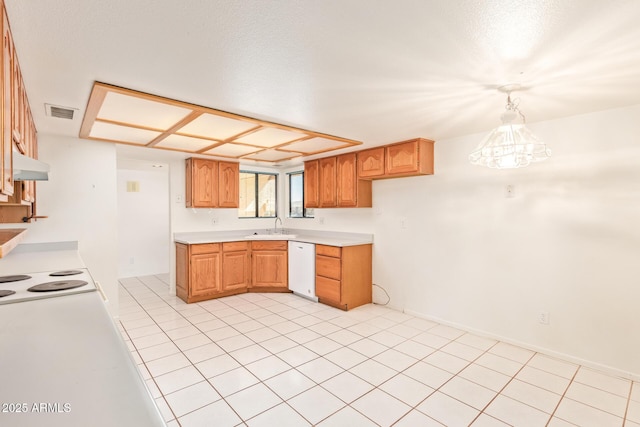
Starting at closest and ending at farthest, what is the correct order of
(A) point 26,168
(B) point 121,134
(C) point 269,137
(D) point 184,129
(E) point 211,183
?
(A) point 26,168
(D) point 184,129
(B) point 121,134
(C) point 269,137
(E) point 211,183

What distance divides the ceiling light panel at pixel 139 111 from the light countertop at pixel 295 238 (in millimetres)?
2057

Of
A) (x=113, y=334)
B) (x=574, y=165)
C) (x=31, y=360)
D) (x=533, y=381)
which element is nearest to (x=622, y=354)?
(x=533, y=381)

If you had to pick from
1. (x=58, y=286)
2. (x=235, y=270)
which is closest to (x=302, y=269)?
(x=235, y=270)

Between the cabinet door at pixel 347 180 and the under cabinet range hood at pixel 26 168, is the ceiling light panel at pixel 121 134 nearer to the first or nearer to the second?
the under cabinet range hood at pixel 26 168

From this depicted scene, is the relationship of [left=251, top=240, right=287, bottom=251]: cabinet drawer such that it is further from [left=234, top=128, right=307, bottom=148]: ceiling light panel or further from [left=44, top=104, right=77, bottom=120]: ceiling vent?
[left=44, top=104, right=77, bottom=120]: ceiling vent

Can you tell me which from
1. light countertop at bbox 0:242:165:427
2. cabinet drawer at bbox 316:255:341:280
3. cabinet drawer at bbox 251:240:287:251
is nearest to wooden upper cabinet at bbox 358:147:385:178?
cabinet drawer at bbox 316:255:341:280

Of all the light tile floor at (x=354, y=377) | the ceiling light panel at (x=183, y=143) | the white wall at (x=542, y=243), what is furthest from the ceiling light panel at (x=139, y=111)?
the white wall at (x=542, y=243)

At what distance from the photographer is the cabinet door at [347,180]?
4.43m

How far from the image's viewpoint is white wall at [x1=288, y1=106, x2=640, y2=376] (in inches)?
102

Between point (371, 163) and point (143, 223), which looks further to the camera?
point (143, 223)

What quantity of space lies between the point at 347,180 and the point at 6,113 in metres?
3.63

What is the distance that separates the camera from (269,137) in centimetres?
350

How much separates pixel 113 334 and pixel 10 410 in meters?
0.47

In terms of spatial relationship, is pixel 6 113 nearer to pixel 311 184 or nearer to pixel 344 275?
pixel 344 275
